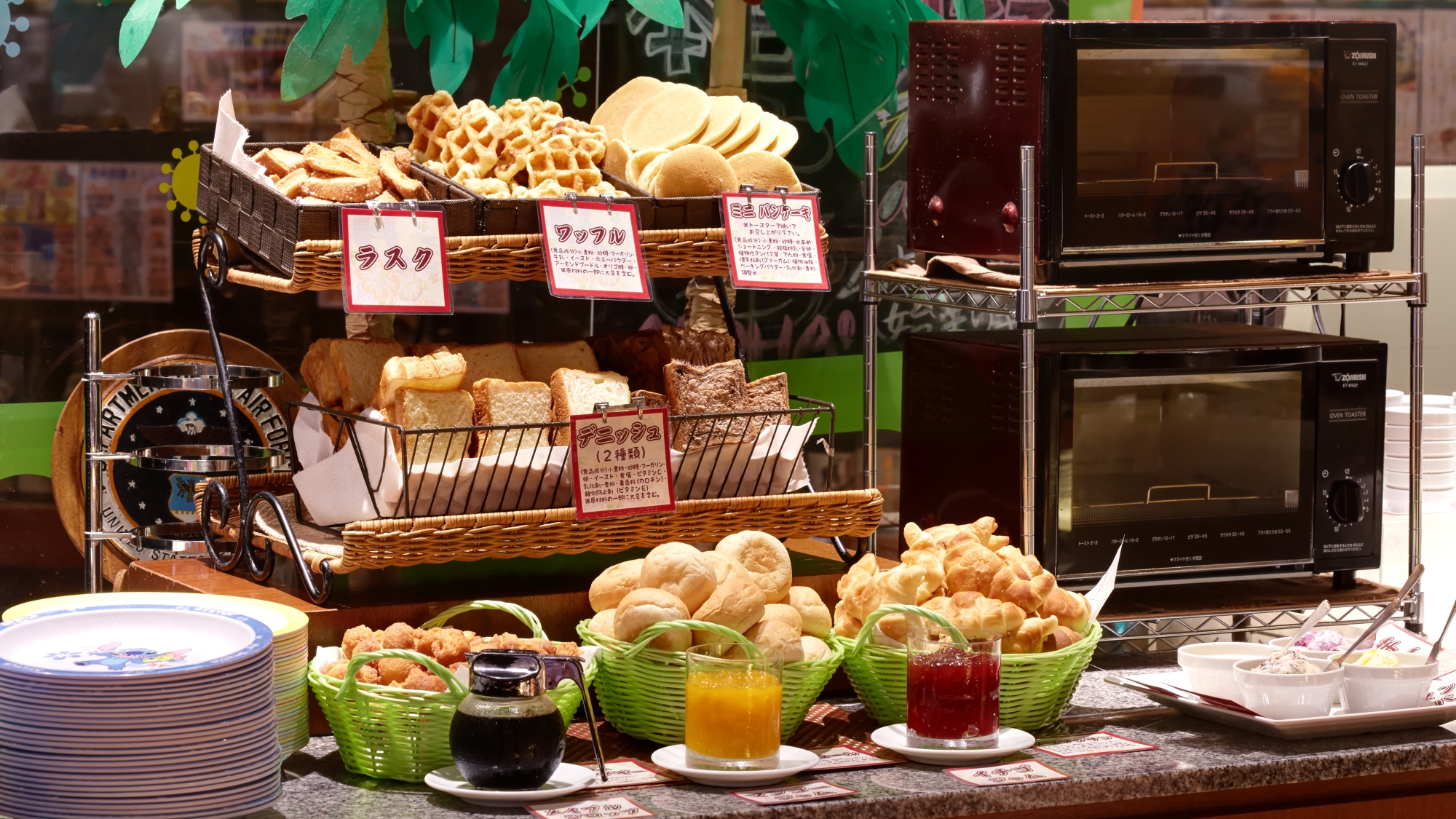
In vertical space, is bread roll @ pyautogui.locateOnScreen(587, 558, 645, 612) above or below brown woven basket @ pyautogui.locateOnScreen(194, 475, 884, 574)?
below

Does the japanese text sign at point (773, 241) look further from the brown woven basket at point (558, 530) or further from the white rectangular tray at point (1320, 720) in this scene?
the white rectangular tray at point (1320, 720)

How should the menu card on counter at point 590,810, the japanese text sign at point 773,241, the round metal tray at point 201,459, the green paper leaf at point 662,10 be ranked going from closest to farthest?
1. the menu card on counter at point 590,810
2. the round metal tray at point 201,459
3. the japanese text sign at point 773,241
4. the green paper leaf at point 662,10

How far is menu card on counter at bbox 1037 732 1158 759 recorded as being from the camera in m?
1.94

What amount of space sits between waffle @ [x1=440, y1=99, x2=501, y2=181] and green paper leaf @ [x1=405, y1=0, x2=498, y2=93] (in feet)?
1.38

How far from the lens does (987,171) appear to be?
7.54 feet

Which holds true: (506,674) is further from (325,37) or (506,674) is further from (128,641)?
(325,37)

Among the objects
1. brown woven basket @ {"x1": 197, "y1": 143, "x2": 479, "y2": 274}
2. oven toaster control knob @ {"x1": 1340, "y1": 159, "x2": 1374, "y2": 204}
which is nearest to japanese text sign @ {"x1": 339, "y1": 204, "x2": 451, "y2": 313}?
brown woven basket @ {"x1": 197, "y1": 143, "x2": 479, "y2": 274}

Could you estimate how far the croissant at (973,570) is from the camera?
2.02 metres

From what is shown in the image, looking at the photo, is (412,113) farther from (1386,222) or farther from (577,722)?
(1386,222)

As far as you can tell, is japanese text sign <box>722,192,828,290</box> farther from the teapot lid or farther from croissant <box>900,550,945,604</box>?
the teapot lid

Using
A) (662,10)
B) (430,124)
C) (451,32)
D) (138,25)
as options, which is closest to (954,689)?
(430,124)

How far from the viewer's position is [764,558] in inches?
80.6

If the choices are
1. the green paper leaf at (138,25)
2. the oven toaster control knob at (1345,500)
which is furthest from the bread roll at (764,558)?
the green paper leaf at (138,25)

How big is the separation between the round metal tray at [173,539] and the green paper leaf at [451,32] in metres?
0.83
